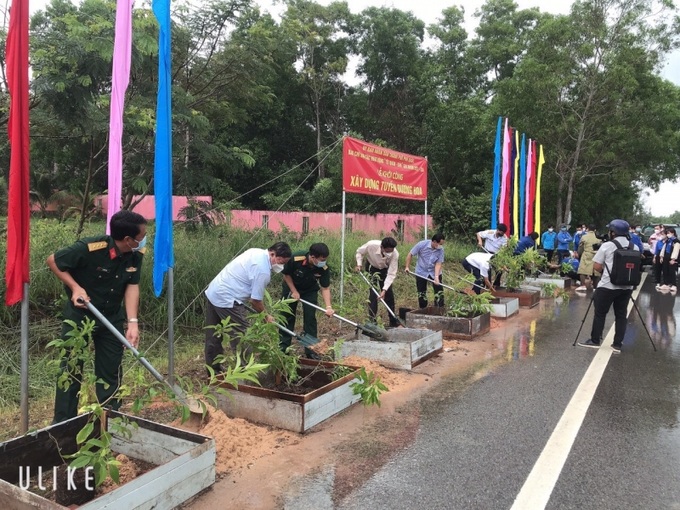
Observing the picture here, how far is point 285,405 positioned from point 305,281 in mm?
2117

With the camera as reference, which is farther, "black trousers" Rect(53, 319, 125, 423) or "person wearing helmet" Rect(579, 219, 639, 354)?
"person wearing helmet" Rect(579, 219, 639, 354)

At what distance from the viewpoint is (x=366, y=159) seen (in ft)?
25.0

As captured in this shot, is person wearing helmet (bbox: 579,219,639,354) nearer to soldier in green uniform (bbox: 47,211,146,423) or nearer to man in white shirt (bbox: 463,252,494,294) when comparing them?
man in white shirt (bbox: 463,252,494,294)

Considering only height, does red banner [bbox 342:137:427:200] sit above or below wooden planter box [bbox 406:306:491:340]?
above

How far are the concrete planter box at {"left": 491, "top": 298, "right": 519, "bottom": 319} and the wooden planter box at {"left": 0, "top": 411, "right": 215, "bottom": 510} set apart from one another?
649 cm

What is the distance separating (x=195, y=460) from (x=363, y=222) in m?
18.8

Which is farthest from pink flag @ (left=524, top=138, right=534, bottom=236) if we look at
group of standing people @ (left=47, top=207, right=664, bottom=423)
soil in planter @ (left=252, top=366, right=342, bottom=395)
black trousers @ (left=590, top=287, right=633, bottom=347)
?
soil in planter @ (left=252, top=366, right=342, bottom=395)

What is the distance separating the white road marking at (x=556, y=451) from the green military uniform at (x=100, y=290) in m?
2.85

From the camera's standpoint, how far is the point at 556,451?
3.61 meters

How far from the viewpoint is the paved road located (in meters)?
3.00

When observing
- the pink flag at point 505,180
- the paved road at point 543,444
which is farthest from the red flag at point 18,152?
the pink flag at point 505,180

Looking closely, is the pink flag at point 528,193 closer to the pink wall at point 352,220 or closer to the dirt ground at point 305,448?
the pink wall at point 352,220

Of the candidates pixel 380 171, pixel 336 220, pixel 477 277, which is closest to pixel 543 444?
pixel 380 171

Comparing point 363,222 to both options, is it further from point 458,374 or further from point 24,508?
point 24,508
